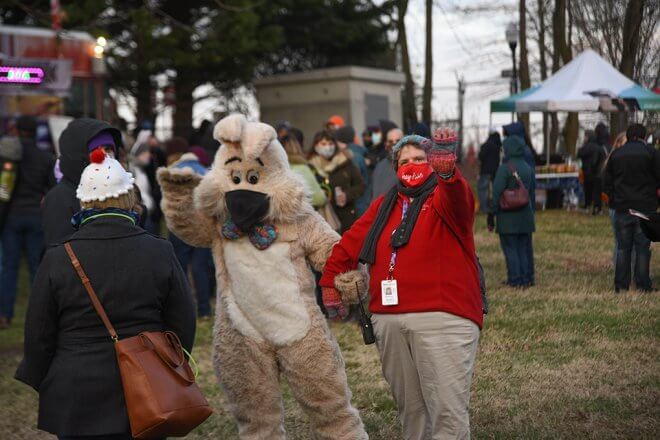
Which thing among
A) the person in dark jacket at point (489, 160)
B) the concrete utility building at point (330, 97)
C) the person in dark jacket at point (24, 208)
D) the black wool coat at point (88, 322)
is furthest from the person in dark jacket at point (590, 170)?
the black wool coat at point (88, 322)

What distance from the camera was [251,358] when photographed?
230 inches

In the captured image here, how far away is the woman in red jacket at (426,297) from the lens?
5086mm

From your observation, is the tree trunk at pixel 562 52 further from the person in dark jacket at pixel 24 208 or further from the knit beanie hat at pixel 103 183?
the knit beanie hat at pixel 103 183

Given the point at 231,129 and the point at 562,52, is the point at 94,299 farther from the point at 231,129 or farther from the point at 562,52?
the point at 562,52

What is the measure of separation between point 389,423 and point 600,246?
24.2 feet

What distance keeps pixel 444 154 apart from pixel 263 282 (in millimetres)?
1563

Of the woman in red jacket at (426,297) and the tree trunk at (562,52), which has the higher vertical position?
the tree trunk at (562,52)

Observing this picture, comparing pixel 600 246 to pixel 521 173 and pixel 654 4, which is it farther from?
pixel 654 4

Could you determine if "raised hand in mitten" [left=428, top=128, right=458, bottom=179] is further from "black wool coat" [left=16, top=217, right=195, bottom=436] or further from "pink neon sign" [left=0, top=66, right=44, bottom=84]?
"pink neon sign" [left=0, top=66, right=44, bottom=84]

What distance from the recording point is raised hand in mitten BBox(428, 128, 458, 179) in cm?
470

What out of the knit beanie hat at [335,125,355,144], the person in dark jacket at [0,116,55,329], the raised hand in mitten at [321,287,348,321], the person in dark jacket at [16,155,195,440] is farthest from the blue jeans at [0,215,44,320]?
the person in dark jacket at [16,155,195,440]

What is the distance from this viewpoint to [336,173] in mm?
10719

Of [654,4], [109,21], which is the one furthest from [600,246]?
[109,21]

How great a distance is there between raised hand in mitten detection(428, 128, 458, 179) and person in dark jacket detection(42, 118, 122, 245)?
2393 mm
